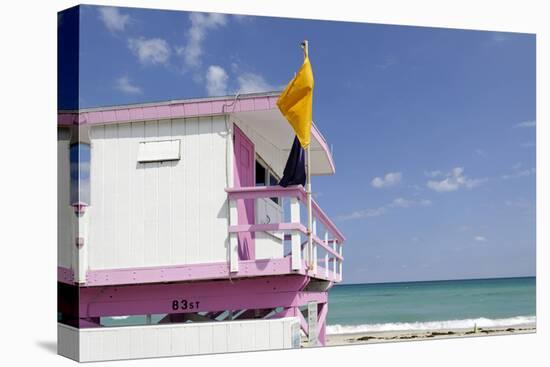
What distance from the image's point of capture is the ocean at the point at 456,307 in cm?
1895

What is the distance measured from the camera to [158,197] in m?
15.8

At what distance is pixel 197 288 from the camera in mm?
15977

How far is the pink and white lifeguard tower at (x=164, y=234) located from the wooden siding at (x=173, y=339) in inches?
0.5

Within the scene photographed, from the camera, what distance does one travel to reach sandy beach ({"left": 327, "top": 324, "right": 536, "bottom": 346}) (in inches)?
716

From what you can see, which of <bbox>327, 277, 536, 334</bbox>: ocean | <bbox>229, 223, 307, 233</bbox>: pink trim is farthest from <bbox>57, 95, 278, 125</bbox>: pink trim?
<bbox>327, 277, 536, 334</bbox>: ocean

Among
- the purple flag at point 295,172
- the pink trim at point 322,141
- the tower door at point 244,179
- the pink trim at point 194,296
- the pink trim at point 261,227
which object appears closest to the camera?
the pink trim at point 261,227

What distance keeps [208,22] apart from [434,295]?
5.28 m

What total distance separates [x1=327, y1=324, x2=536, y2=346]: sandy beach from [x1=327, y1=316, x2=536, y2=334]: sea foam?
0.07 meters

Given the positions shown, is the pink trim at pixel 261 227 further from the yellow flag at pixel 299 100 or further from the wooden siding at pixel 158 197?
the yellow flag at pixel 299 100

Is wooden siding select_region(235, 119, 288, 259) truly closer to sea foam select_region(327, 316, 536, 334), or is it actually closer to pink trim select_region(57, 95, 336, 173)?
pink trim select_region(57, 95, 336, 173)

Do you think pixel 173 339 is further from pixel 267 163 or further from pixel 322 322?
pixel 322 322

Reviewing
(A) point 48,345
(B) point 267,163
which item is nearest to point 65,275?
(A) point 48,345

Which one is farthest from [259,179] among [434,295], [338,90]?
[434,295]

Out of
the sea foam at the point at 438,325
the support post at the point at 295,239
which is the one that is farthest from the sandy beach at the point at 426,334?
the support post at the point at 295,239
